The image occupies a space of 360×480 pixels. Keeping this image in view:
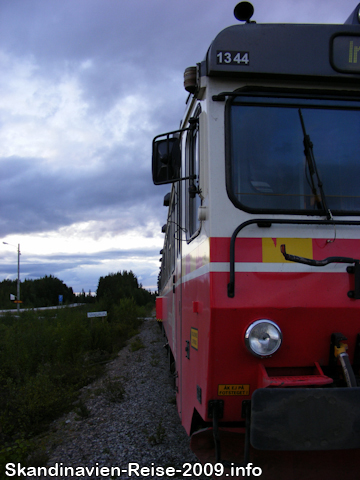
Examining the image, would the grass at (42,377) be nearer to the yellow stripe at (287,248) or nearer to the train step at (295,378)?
the train step at (295,378)

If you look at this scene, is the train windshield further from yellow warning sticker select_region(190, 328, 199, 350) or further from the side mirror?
yellow warning sticker select_region(190, 328, 199, 350)

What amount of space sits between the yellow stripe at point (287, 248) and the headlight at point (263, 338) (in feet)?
1.38

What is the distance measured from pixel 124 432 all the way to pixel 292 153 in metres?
4.22

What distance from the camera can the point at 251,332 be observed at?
8.09ft

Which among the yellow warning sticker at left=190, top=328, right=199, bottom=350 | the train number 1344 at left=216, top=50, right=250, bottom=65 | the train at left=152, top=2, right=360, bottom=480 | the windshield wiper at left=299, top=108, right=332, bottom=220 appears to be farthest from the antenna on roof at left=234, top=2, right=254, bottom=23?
the yellow warning sticker at left=190, top=328, right=199, bottom=350

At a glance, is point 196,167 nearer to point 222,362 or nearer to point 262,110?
point 262,110

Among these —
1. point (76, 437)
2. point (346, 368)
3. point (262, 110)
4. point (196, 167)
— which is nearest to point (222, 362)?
point (346, 368)

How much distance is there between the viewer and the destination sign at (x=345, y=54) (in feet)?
9.29

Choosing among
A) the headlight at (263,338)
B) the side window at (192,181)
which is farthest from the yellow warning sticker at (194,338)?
the side window at (192,181)

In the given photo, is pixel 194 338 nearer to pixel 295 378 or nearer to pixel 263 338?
pixel 263 338

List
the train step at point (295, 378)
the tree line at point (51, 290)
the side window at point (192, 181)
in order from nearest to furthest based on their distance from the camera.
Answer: the train step at point (295, 378), the side window at point (192, 181), the tree line at point (51, 290)

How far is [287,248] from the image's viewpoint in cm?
260

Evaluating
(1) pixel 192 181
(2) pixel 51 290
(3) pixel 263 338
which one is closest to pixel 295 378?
(3) pixel 263 338

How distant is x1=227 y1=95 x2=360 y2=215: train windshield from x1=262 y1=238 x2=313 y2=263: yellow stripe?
0.25 m
